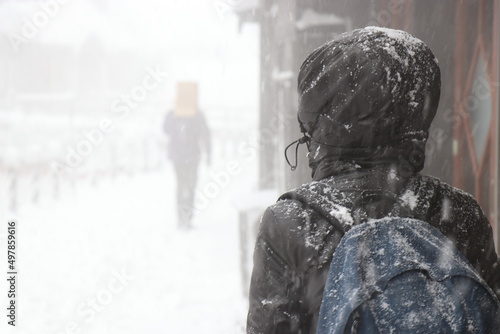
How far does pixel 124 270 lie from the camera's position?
6148 millimetres

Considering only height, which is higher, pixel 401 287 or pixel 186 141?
pixel 401 287

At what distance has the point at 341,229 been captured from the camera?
1106 mm

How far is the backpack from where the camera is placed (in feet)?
3.14

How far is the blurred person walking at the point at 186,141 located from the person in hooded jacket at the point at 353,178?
677 centimetres

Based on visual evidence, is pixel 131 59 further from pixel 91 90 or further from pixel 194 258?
pixel 194 258

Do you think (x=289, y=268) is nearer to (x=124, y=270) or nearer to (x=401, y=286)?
(x=401, y=286)

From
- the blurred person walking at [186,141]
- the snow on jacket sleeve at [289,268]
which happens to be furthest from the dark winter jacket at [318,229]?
the blurred person walking at [186,141]

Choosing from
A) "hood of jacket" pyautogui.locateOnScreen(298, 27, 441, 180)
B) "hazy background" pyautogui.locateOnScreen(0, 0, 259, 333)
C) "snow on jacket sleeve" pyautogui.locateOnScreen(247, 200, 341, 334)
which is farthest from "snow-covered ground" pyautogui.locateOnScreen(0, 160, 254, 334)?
"hood of jacket" pyautogui.locateOnScreen(298, 27, 441, 180)

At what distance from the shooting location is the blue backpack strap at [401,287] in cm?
96

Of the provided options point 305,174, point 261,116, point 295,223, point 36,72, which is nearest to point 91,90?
point 36,72

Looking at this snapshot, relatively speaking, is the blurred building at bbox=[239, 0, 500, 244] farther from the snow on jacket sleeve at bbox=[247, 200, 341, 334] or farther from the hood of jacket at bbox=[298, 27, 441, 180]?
the snow on jacket sleeve at bbox=[247, 200, 341, 334]

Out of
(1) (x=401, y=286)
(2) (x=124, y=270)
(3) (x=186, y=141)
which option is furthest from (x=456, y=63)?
(3) (x=186, y=141)

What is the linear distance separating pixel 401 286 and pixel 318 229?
0.23 meters

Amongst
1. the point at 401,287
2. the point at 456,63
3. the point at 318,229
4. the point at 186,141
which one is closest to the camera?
the point at 401,287
